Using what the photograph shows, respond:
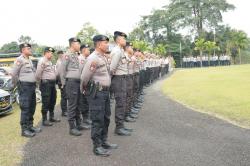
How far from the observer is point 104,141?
261 inches

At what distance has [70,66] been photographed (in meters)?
8.34

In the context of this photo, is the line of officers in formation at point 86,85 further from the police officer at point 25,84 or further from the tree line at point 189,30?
the tree line at point 189,30

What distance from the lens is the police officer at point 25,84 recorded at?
7957 millimetres

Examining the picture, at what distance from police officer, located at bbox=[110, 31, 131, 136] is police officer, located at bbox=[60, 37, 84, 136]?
837 millimetres

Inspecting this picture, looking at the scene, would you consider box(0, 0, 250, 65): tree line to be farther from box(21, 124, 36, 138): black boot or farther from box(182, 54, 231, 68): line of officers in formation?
box(21, 124, 36, 138): black boot

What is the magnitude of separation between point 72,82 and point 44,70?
4.09 ft

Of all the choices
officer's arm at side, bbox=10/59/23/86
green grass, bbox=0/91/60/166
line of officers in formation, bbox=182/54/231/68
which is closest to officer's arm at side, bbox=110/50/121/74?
officer's arm at side, bbox=10/59/23/86

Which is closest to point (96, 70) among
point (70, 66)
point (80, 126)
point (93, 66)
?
point (93, 66)

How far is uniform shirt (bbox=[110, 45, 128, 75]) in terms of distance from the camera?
7.84 meters

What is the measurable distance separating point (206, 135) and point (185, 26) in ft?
193

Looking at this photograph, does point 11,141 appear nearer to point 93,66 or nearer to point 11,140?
point 11,140

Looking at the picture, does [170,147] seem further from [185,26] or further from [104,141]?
[185,26]

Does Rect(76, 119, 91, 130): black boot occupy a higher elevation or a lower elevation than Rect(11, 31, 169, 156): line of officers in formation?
lower

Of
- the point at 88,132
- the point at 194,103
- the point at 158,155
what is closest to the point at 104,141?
the point at 158,155
